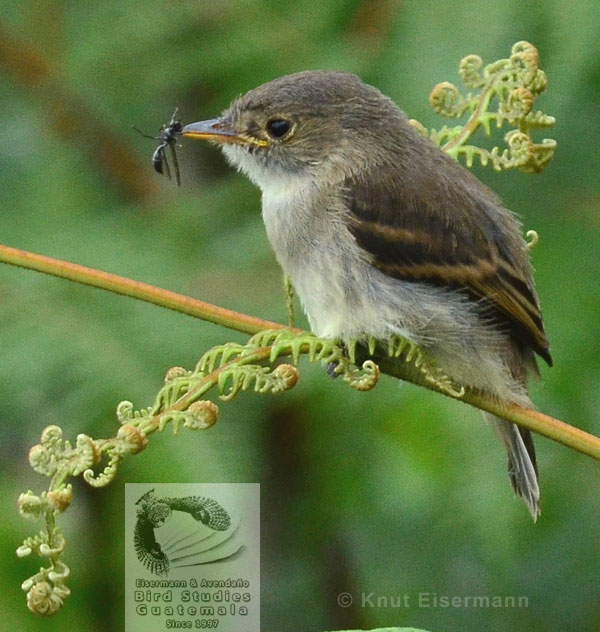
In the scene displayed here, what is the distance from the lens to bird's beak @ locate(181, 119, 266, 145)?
2225mm

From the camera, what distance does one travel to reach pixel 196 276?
259 cm

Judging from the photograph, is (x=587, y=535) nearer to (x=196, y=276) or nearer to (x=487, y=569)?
(x=487, y=569)

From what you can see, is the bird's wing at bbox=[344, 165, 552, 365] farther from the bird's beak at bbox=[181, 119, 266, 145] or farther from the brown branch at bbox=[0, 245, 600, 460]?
the brown branch at bbox=[0, 245, 600, 460]

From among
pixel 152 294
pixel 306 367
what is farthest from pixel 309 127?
pixel 152 294

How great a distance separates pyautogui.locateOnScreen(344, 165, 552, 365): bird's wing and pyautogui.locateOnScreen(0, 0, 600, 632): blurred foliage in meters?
0.09

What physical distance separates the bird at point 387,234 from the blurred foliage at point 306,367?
0.26 ft

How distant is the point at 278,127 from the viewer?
91.4 inches

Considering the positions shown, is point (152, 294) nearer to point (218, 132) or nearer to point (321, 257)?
point (321, 257)

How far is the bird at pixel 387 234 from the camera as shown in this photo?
6.97 feet

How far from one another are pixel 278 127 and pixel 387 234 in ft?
1.08

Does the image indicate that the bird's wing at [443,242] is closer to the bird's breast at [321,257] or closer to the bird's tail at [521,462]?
the bird's breast at [321,257]

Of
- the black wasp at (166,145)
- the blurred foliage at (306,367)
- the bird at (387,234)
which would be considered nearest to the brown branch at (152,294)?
the bird at (387,234)

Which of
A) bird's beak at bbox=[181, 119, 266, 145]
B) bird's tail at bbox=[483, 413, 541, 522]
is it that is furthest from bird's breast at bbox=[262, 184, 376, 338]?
bird's tail at bbox=[483, 413, 541, 522]

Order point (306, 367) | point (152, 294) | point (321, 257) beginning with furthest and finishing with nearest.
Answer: point (306, 367)
point (321, 257)
point (152, 294)
